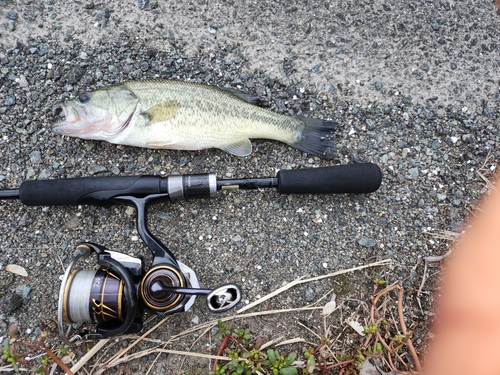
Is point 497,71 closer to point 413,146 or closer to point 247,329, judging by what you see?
point 413,146

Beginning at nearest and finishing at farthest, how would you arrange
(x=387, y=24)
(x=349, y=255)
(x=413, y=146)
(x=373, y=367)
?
(x=373, y=367)
(x=349, y=255)
(x=413, y=146)
(x=387, y=24)

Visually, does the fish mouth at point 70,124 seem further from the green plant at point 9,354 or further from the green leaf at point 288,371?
the green leaf at point 288,371

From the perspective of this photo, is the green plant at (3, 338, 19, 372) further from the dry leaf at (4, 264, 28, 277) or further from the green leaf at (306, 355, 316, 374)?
the green leaf at (306, 355, 316, 374)

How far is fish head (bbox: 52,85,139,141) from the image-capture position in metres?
2.70

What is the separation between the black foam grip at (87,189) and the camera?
101 inches

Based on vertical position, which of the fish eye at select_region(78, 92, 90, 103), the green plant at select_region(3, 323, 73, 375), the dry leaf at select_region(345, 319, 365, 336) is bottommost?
the green plant at select_region(3, 323, 73, 375)

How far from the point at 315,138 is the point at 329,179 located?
35cm

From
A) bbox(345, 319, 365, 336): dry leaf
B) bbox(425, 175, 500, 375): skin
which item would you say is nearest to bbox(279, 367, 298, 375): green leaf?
bbox(345, 319, 365, 336): dry leaf

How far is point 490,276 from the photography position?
2.71 meters

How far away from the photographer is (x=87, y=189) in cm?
257

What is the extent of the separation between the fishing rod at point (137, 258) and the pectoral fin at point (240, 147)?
286mm

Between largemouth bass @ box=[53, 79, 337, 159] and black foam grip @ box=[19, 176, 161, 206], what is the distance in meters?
0.34

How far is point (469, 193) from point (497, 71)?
1.06 m

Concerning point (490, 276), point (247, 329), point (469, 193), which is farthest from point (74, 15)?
point (490, 276)
